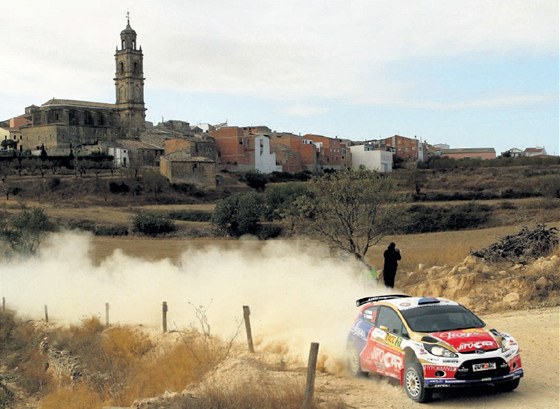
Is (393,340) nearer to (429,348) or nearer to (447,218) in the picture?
(429,348)

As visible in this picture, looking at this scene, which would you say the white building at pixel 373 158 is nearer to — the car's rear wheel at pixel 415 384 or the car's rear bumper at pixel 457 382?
the car's rear wheel at pixel 415 384

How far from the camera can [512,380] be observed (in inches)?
456

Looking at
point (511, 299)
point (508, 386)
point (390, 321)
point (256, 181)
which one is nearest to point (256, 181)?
point (256, 181)

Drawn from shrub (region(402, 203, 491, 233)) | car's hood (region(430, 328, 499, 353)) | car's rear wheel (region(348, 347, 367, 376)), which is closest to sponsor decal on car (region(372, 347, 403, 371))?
car's rear wheel (region(348, 347, 367, 376))

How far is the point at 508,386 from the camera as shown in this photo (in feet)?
38.9

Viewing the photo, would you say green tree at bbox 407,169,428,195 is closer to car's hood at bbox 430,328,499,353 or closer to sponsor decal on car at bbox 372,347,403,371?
sponsor decal on car at bbox 372,347,403,371

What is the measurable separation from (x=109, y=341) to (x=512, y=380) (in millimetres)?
13436

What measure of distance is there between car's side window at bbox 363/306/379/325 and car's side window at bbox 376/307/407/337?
0.15 m

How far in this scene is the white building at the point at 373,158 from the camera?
405ft

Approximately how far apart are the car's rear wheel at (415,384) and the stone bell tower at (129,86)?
396ft

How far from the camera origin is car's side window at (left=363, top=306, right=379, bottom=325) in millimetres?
13266

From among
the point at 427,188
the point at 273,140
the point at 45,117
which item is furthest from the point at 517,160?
the point at 45,117

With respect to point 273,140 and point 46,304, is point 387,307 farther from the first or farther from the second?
point 273,140

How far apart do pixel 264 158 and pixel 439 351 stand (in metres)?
106
